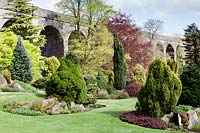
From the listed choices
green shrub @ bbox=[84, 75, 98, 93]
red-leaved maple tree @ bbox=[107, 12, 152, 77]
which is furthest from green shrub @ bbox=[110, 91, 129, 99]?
red-leaved maple tree @ bbox=[107, 12, 152, 77]

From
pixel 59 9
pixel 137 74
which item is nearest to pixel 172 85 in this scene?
pixel 137 74

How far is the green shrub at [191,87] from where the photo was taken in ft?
38.9

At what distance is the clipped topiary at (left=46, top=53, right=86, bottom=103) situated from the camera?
479 inches

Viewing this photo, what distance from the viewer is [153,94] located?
33.6ft

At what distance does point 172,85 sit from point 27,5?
17.6 m

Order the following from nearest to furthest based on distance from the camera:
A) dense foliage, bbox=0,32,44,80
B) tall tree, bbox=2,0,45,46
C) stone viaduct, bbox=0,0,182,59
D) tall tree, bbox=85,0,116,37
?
dense foliage, bbox=0,32,44,80 < tall tree, bbox=2,0,45,46 < tall tree, bbox=85,0,116,37 < stone viaduct, bbox=0,0,182,59

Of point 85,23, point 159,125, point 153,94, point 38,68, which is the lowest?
point 159,125

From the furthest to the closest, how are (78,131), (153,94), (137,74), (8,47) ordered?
(137,74) < (8,47) < (153,94) < (78,131)

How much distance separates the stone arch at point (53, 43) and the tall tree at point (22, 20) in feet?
18.0

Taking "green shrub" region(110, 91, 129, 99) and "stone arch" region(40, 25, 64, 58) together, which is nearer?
"green shrub" region(110, 91, 129, 99)

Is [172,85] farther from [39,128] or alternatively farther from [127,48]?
[127,48]

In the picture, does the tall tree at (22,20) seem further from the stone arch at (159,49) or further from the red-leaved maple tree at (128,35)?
the stone arch at (159,49)

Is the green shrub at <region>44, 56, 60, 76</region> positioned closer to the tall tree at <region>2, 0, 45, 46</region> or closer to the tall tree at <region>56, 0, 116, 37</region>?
the tall tree at <region>2, 0, 45, 46</region>

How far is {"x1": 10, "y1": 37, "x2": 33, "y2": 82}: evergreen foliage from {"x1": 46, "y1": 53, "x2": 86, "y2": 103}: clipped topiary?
294 inches
